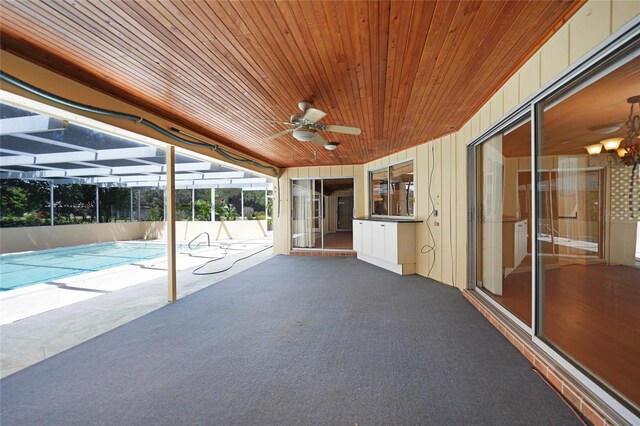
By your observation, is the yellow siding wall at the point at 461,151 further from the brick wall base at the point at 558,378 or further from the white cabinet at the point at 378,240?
the brick wall base at the point at 558,378

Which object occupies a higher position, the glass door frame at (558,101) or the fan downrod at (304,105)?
the fan downrod at (304,105)

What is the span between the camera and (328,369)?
2.02 m

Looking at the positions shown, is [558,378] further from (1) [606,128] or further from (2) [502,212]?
(1) [606,128]

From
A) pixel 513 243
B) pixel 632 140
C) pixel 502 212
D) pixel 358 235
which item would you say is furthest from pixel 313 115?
pixel 358 235

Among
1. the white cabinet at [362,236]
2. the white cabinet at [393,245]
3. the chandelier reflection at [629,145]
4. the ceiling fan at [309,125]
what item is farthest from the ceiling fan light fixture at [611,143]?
the white cabinet at [362,236]

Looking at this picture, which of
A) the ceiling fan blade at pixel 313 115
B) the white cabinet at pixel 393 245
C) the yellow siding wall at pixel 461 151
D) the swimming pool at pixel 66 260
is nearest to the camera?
the yellow siding wall at pixel 461 151

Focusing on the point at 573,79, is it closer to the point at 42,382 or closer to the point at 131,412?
the point at 131,412

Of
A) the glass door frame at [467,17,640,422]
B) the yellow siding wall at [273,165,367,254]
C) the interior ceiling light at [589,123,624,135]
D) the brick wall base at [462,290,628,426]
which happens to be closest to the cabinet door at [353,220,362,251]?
the yellow siding wall at [273,165,367,254]

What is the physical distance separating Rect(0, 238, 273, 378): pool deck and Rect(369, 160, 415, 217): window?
3788 mm

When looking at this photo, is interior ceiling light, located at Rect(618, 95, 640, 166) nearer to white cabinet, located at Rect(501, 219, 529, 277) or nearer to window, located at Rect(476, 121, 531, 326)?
window, located at Rect(476, 121, 531, 326)

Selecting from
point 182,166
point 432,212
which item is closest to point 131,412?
point 432,212

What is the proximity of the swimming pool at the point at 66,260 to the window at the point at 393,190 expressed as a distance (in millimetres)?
7092

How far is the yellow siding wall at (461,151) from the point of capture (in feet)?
5.13

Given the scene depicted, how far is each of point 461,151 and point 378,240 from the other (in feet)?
7.97
